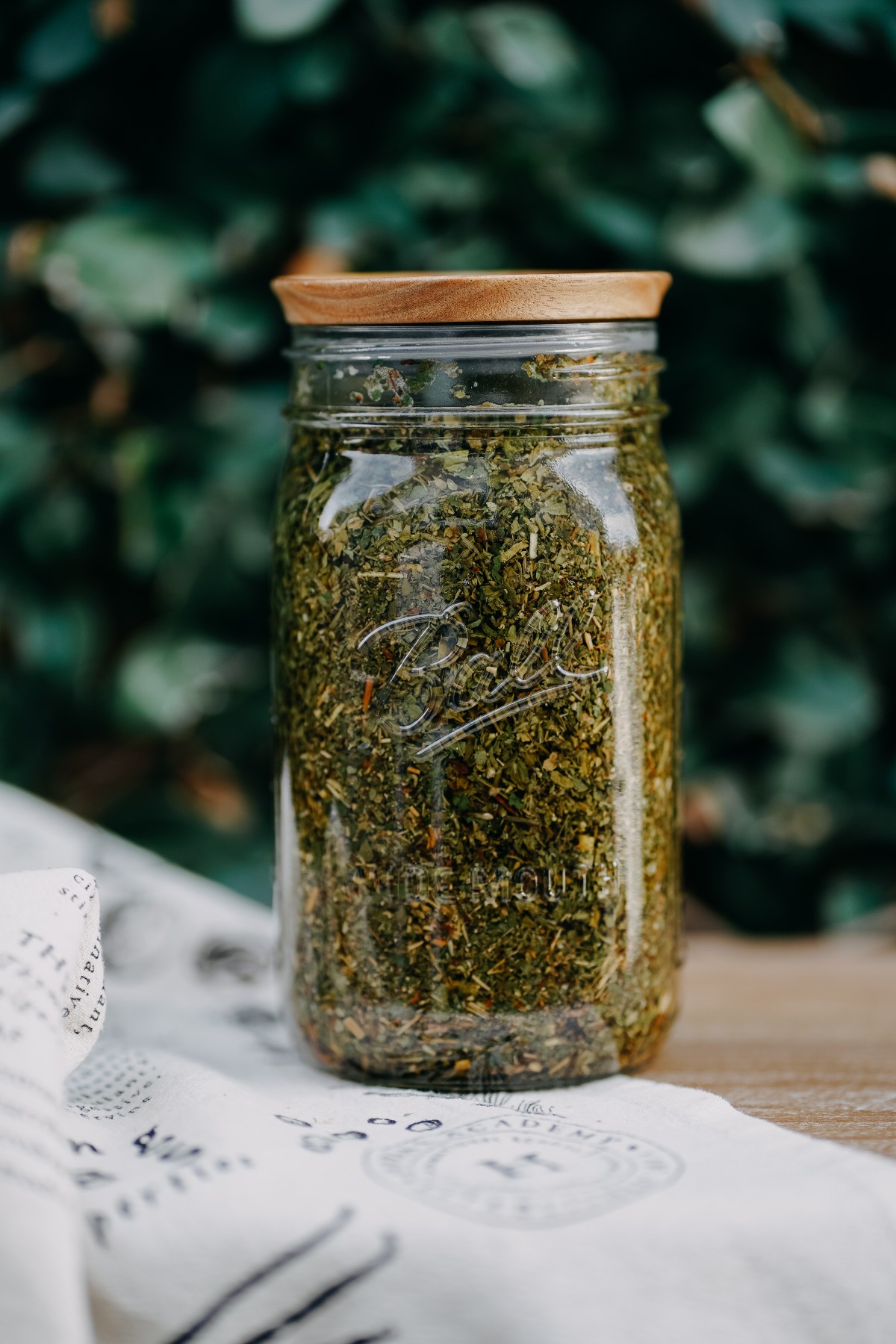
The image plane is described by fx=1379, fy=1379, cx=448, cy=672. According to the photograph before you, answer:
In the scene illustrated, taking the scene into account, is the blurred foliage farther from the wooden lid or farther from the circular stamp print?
the circular stamp print

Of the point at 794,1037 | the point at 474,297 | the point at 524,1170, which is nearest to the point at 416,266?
the point at 474,297

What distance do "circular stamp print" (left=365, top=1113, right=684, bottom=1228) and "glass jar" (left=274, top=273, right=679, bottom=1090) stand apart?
0.22 ft

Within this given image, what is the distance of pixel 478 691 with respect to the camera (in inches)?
28.3

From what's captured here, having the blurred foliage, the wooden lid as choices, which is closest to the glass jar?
the wooden lid

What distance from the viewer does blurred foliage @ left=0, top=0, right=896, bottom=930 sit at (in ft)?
4.01

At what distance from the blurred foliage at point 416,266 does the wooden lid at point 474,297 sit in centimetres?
51

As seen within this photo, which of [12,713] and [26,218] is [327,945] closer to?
[12,713]

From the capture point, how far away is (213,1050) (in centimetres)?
88

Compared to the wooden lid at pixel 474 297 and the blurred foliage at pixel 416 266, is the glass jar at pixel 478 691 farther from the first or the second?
the blurred foliage at pixel 416 266

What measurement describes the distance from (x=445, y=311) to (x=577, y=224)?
612 millimetres

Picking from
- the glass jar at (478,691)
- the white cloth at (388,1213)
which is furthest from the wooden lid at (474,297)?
the white cloth at (388,1213)

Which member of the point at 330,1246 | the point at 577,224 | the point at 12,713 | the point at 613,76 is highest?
the point at 613,76

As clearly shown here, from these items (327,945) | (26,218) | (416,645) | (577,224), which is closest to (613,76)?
(577,224)

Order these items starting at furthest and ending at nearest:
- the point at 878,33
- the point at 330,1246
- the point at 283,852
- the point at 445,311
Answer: the point at 878,33
the point at 283,852
the point at 445,311
the point at 330,1246
